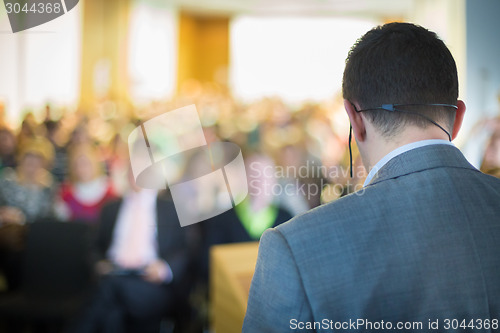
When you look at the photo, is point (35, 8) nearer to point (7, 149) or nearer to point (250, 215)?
point (250, 215)

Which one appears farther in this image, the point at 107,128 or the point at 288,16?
the point at 288,16

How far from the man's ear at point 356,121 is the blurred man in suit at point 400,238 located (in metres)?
0.04

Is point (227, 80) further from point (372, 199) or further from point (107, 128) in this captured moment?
point (372, 199)

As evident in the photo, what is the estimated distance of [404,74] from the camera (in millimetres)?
662

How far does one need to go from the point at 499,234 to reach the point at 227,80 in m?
14.6

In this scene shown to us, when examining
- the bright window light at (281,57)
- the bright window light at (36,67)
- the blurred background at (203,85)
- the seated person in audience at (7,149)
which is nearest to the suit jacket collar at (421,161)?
the blurred background at (203,85)

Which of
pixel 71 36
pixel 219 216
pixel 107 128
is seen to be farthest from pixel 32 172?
pixel 71 36

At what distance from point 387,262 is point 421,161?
16cm

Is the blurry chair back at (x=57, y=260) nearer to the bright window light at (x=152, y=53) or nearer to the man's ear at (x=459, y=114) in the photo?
the man's ear at (x=459, y=114)

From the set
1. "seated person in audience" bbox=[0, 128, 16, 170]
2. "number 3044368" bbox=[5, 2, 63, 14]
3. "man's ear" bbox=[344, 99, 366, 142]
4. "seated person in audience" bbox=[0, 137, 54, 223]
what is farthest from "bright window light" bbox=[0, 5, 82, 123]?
"man's ear" bbox=[344, 99, 366, 142]

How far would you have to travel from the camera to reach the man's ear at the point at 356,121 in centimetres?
71

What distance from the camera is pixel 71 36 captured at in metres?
6.53

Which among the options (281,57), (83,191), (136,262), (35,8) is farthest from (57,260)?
(281,57)

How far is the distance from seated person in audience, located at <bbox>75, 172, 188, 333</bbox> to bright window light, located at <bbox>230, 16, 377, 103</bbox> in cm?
1032
